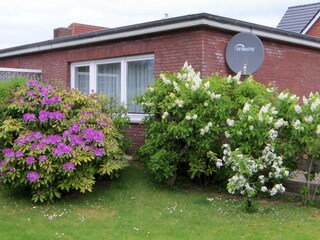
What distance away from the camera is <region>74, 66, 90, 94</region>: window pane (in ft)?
41.4

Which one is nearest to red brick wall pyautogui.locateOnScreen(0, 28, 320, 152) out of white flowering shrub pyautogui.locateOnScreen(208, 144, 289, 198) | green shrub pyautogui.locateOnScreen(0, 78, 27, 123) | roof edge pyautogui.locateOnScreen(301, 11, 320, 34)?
green shrub pyautogui.locateOnScreen(0, 78, 27, 123)

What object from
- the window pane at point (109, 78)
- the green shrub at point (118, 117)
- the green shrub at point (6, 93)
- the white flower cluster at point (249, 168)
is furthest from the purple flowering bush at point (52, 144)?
the window pane at point (109, 78)

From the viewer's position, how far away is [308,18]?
22.1 m

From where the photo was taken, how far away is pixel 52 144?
24.3ft

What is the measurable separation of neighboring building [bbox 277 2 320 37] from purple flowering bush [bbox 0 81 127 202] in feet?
53.0

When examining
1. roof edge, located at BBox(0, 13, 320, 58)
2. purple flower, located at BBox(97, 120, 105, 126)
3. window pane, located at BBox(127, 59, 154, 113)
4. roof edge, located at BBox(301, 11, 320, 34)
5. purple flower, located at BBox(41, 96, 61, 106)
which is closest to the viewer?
purple flower, located at BBox(41, 96, 61, 106)

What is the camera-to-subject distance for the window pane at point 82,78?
12609mm

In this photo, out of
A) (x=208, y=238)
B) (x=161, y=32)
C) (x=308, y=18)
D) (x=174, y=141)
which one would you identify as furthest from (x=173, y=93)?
(x=308, y=18)

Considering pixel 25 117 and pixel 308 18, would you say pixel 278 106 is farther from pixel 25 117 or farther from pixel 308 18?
pixel 308 18

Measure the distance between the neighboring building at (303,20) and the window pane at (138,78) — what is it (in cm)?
1269

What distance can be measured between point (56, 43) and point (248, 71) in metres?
5.50

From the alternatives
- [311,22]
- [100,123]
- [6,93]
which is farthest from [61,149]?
[311,22]

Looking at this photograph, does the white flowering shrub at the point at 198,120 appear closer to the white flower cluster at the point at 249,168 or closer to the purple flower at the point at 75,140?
the white flower cluster at the point at 249,168

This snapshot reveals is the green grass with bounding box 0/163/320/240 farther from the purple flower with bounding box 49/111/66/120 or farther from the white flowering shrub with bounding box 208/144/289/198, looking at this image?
the purple flower with bounding box 49/111/66/120
